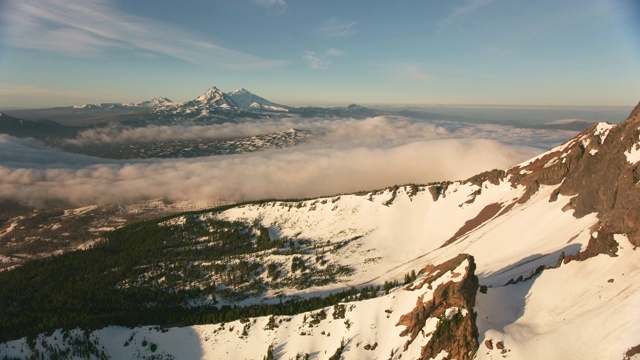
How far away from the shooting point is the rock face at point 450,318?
73.6 meters

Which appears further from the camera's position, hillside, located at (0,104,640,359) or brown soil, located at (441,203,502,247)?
brown soil, located at (441,203,502,247)

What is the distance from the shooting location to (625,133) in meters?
133

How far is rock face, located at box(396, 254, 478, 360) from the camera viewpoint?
7362 cm

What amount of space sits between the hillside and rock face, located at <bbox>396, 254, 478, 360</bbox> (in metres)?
0.27

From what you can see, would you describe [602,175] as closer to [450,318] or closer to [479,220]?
[479,220]

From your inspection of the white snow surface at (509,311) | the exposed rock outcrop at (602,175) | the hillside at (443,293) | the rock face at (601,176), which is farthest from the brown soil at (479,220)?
the exposed rock outcrop at (602,175)

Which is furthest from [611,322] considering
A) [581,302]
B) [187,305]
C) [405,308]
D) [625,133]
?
[187,305]

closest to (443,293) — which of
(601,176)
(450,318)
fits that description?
(450,318)

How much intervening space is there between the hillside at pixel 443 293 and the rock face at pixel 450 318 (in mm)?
269

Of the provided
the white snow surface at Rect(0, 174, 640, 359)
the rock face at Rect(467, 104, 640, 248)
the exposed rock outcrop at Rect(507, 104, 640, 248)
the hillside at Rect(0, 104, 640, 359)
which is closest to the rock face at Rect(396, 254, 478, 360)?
the hillside at Rect(0, 104, 640, 359)

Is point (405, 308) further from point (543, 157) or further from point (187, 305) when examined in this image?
point (543, 157)

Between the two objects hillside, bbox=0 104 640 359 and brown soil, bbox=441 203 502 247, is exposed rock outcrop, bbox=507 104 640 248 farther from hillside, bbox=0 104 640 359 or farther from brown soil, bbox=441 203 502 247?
brown soil, bbox=441 203 502 247

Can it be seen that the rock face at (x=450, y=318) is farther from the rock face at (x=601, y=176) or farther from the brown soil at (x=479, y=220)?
the brown soil at (x=479, y=220)

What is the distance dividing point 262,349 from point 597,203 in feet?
449
